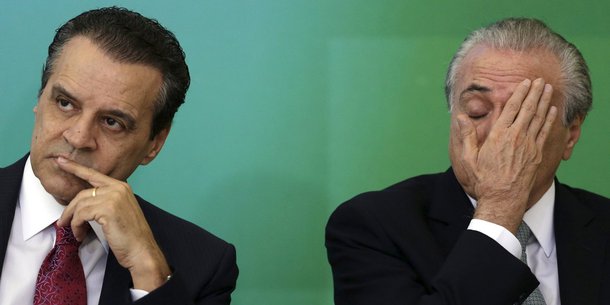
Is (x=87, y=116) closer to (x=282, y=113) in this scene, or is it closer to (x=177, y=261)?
(x=177, y=261)

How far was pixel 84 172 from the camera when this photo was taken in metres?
2.22

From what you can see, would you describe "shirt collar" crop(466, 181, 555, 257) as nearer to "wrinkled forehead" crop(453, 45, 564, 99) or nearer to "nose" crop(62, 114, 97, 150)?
"wrinkled forehead" crop(453, 45, 564, 99)

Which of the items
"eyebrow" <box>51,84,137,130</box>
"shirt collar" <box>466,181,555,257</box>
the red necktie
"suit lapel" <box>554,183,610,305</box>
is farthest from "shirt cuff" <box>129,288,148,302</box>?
"suit lapel" <box>554,183,610,305</box>

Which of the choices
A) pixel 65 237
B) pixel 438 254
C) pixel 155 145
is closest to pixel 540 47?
pixel 438 254

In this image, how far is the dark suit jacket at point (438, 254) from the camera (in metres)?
2.23

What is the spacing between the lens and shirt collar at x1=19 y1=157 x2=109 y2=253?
2.28 m

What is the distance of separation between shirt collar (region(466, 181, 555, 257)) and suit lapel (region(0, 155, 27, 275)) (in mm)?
1057

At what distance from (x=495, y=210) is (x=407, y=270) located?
0.24 m

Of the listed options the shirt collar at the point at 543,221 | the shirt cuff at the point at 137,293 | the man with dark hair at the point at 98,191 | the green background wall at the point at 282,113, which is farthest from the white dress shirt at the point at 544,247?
the shirt cuff at the point at 137,293

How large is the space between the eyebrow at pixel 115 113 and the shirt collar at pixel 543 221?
825 mm

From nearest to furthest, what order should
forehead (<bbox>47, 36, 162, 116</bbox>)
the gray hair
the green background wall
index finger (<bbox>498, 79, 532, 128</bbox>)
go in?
1. forehead (<bbox>47, 36, 162, 116</bbox>)
2. index finger (<bbox>498, 79, 532, 128</bbox>)
3. the gray hair
4. the green background wall

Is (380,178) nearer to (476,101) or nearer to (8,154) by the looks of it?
(476,101)

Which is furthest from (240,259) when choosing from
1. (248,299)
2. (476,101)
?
(476,101)

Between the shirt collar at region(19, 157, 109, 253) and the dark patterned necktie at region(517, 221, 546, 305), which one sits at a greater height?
the shirt collar at region(19, 157, 109, 253)
